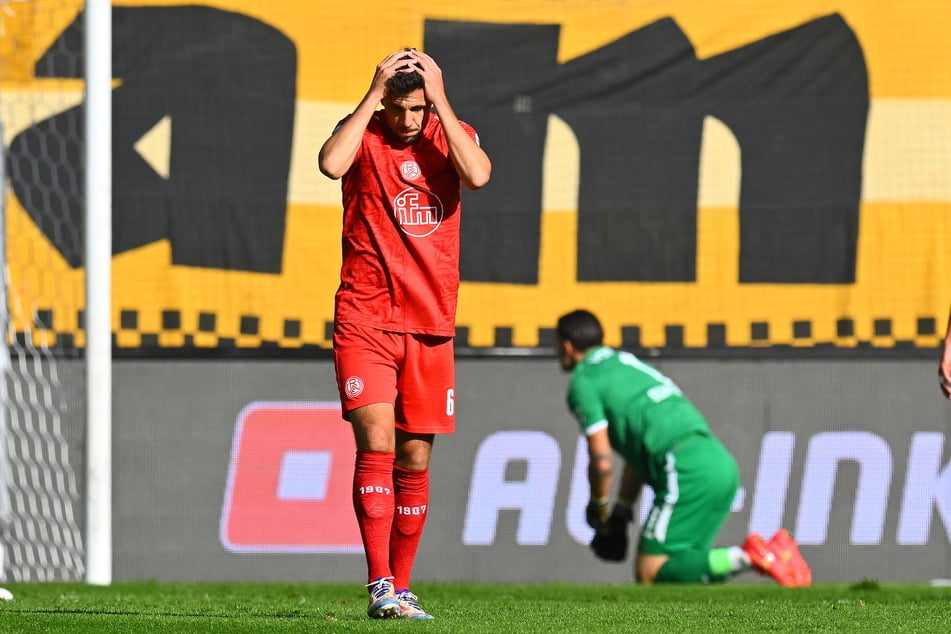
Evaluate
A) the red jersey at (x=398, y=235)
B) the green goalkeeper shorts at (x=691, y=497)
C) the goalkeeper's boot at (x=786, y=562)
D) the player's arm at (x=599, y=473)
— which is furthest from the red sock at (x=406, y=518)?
the goalkeeper's boot at (x=786, y=562)

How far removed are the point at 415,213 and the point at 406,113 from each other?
1.10 ft

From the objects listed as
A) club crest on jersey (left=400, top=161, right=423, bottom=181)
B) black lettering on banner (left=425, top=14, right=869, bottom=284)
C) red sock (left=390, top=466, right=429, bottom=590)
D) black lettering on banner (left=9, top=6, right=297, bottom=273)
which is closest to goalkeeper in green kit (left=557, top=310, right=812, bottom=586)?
black lettering on banner (left=425, top=14, right=869, bottom=284)

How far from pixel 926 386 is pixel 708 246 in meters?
1.69

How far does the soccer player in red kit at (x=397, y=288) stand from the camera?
5.28 m

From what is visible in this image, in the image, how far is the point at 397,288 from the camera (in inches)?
213

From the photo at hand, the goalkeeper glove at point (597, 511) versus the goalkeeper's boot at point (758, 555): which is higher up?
the goalkeeper glove at point (597, 511)

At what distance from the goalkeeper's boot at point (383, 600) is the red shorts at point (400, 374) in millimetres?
568

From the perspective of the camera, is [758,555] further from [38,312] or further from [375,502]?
[38,312]

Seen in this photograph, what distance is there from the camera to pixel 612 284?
35.3 feet

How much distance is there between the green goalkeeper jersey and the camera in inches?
334

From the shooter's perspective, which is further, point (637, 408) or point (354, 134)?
point (637, 408)

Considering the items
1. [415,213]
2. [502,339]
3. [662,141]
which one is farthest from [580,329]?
[415,213]

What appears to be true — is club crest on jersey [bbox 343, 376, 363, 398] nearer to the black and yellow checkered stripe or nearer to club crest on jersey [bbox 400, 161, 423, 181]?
club crest on jersey [bbox 400, 161, 423, 181]

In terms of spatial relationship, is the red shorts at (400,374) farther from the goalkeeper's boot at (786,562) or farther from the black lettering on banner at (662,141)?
the black lettering on banner at (662,141)
